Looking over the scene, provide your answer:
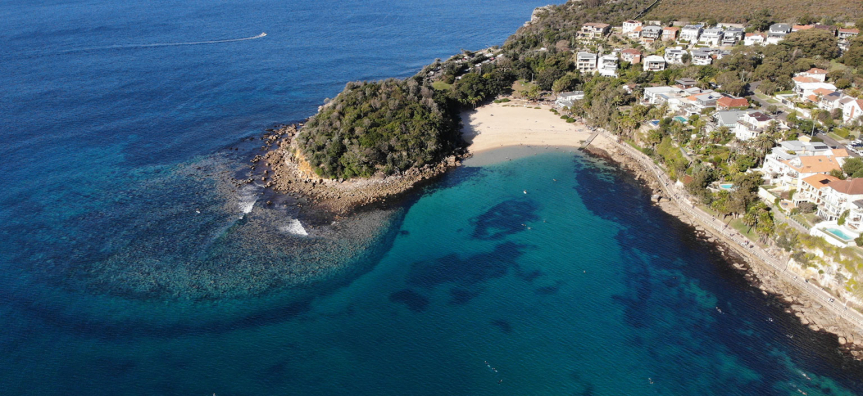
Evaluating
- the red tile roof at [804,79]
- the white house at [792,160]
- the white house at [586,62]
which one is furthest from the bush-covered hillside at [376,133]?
the red tile roof at [804,79]

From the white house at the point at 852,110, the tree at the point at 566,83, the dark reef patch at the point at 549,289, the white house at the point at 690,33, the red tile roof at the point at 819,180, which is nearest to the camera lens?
the dark reef patch at the point at 549,289

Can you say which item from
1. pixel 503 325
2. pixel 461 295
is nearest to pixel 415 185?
pixel 461 295

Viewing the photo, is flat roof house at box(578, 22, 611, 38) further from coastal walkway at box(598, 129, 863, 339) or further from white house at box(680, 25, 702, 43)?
coastal walkway at box(598, 129, 863, 339)

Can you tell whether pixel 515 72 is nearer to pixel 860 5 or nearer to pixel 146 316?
pixel 860 5

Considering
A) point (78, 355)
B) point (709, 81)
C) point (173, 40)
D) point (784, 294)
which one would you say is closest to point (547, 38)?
point (709, 81)

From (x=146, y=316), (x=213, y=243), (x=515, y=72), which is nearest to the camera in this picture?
Answer: (x=146, y=316)

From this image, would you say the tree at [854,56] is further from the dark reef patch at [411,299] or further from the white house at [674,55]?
the dark reef patch at [411,299]
